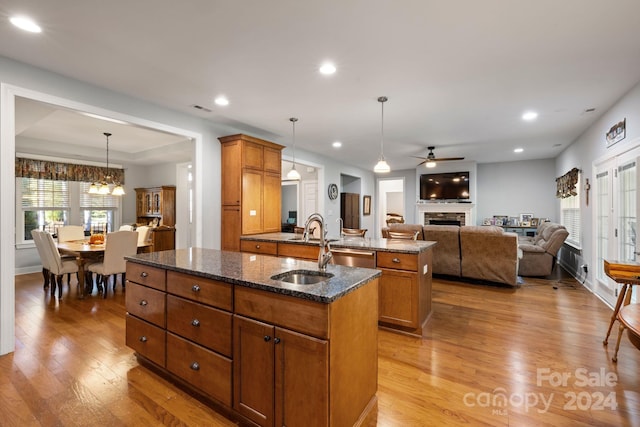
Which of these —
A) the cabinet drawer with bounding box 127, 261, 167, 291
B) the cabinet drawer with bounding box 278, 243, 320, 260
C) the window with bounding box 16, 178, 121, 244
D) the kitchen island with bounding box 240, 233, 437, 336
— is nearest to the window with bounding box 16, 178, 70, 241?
the window with bounding box 16, 178, 121, 244

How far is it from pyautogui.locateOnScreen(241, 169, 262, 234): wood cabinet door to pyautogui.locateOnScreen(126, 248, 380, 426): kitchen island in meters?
2.17

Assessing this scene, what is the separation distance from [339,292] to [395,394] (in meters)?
1.11

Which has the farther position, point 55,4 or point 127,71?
point 127,71

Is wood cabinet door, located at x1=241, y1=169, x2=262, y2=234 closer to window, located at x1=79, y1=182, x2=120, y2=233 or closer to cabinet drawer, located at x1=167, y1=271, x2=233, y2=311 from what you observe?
cabinet drawer, located at x1=167, y1=271, x2=233, y2=311

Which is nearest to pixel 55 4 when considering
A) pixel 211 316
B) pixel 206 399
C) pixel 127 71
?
pixel 127 71

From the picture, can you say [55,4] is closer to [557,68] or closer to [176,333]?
[176,333]

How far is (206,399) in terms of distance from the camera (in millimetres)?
1949

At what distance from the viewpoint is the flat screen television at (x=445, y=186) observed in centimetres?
825

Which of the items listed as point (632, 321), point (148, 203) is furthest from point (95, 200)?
point (632, 321)

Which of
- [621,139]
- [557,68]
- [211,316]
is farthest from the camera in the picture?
[621,139]

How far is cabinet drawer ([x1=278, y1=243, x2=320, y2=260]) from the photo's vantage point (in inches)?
143

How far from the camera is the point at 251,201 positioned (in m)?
4.51

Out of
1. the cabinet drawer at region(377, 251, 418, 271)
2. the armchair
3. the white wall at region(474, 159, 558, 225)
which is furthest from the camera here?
the white wall at region(474, 159, 558, 225)

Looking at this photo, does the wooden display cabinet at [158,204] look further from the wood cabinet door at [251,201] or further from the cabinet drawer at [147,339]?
the cabinet drawer at [147,339]
